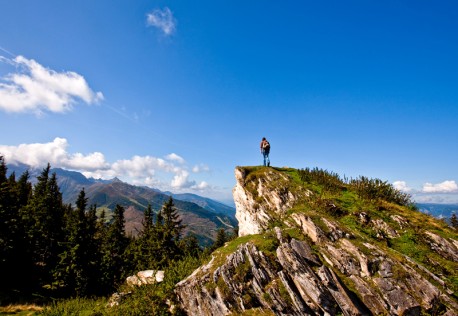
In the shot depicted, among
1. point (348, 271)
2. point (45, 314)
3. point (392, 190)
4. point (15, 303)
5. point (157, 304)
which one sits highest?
point (392, 190)

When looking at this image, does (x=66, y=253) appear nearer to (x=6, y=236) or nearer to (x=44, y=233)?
(x=6, y=236)

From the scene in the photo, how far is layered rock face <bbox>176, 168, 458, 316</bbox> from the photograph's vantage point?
15.9 m

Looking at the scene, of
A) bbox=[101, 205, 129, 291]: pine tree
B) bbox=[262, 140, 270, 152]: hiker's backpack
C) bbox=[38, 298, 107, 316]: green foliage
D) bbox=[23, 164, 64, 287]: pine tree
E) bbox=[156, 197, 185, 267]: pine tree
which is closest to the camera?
bbox=[38, 298, 107, 316]: green foliage

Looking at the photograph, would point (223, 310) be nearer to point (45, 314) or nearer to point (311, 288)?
point (311, 288)

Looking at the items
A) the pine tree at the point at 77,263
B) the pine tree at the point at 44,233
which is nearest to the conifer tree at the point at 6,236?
the pine tree at the point at 44,233

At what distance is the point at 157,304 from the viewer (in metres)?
19.5

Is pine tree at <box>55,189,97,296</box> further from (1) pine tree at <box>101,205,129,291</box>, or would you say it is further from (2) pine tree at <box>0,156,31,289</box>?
(2) pine tree at <box>0,156,31,289</box>

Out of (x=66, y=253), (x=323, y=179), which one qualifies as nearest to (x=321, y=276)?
(x=323, y=179)

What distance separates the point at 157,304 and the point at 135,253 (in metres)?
31.7

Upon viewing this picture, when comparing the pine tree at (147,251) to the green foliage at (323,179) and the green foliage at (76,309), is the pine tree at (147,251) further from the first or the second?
the green foliage at (323,179)

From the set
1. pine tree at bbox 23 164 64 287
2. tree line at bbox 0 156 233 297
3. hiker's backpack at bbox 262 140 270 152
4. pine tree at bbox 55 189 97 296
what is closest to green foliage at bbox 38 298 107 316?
tree line at bbox 0 156 233 297

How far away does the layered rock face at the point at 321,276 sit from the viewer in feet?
52.3

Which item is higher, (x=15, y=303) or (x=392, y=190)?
(x=392, y=190)

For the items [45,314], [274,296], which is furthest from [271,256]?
[45,314]
